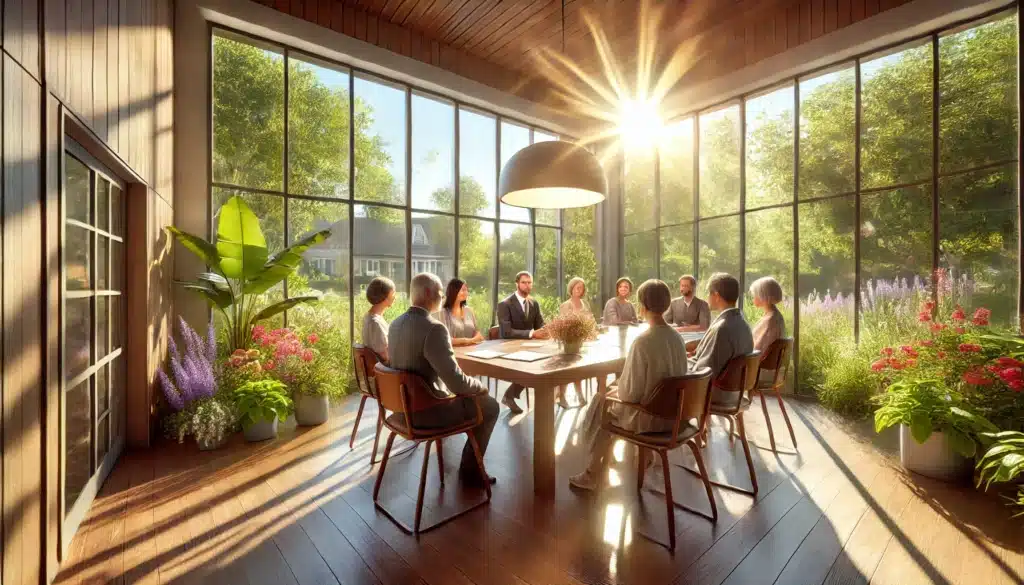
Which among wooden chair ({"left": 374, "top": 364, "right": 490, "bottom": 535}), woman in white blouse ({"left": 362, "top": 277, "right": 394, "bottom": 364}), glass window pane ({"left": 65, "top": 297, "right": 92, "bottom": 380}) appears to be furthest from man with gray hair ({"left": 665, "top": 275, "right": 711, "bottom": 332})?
glass window pane ({"left": 65, "top": 297, "right": 92, "bottom": 380})

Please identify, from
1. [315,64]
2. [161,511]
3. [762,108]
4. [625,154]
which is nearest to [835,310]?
[762,108]

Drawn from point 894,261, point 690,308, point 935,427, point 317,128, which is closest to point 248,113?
point 317,128

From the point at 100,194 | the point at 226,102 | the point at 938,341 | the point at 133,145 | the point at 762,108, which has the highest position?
the point at 762,108

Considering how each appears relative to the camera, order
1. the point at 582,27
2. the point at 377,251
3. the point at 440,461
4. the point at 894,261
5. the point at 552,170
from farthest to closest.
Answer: the point at 377,251 → the point at 582,27 → the point at 894,261 → the point at 440,461 → the point at 552,170

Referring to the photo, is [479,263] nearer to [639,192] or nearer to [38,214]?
[639,192]

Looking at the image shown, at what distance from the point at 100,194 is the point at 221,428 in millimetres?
1890

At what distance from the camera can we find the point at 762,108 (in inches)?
237

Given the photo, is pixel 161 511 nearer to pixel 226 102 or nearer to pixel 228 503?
pixel 228 503

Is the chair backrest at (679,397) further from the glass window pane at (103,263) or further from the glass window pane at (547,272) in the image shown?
the glass window pane at (547,272)

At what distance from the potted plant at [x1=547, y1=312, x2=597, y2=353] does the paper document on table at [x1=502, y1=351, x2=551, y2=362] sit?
0.57ft

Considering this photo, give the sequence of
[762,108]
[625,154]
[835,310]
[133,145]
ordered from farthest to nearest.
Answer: [625,154], [762,108], [835,310], [133,145]

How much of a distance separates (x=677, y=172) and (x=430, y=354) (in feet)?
19.6

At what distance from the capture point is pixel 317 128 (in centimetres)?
555

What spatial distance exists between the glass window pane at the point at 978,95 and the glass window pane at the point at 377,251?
20.8 ft
